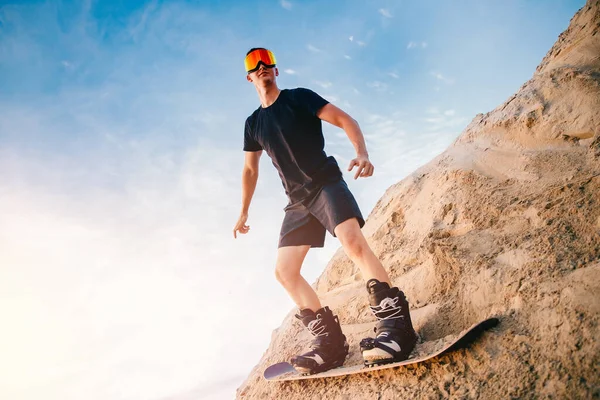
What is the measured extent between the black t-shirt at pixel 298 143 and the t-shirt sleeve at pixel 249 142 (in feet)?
1.01

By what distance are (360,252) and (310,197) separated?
0.66 meters

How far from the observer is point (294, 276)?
328cm

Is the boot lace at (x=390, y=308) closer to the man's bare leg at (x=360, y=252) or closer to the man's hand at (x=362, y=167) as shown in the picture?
the man's bare leg at (x=360, y=252)

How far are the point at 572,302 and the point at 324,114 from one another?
82.6 inches

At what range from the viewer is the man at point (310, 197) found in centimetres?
276

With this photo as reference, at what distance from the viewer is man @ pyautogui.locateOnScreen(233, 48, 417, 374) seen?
276 cm

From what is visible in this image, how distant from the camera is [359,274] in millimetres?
4492

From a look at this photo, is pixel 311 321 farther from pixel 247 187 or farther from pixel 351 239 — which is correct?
pixel 247 187

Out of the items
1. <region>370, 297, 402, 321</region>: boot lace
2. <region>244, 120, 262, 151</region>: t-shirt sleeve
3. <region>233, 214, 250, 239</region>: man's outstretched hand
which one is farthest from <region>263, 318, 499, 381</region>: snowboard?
<region>244, 120, 262, 151</region>: t-shirt sleeve

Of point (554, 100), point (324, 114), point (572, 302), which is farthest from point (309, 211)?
point (554, 100)

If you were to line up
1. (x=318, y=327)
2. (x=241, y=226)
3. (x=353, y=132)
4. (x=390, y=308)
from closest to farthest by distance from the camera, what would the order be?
(x=390, y=308), (x=353, y=132), (x=318, y=327), (x=241, y=226)

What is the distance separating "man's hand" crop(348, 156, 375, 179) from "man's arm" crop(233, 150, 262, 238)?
145cm

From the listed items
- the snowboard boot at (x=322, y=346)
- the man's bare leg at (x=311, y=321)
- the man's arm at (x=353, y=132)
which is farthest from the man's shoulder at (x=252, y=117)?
the snowboard boot at (x=322, y=346)

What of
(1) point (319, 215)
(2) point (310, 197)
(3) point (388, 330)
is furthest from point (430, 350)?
(2) point (310, 197)
